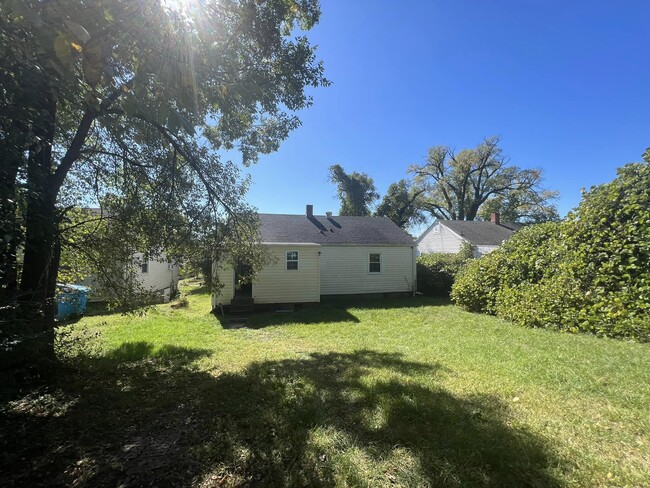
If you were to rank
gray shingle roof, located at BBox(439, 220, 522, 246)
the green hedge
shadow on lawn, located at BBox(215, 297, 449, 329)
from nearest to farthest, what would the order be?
the green hedge
shadow on lawn, located at BBox(215, 297, 449, 329)
gray shingle roof, located at BBox(439, 220, 522, 246)

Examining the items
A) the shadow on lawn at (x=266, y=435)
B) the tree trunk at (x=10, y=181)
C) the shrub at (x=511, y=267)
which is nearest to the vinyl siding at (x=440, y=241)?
the shrub at (x=511, y=267)

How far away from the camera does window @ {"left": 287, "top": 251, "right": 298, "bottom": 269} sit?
1358 centimetres

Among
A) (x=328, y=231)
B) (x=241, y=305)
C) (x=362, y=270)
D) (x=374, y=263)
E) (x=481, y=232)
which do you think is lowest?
(x=241, y=305)

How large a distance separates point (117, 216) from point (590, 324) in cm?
1018

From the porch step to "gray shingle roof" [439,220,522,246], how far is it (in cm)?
1658

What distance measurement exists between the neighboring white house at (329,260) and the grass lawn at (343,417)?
6.53 m

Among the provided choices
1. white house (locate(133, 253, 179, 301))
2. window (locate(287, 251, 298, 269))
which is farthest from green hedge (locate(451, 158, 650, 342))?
white house (locate(133, 253, 179, 301))

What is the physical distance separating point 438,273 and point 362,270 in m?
4.24

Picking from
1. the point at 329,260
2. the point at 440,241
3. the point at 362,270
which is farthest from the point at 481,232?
the point at 329,260

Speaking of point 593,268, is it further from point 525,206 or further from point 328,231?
point 525,206

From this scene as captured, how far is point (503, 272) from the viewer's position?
10.6 meters

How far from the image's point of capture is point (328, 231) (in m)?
16.7

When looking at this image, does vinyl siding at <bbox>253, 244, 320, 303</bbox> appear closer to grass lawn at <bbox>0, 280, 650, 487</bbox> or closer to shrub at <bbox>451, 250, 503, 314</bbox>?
shrub at <bbox>451, 250, 503, 314</bbox>

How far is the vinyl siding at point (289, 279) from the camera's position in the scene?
43.0 ft
